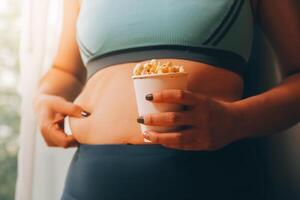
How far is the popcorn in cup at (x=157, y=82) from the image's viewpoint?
55 centimetres

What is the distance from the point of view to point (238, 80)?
0.72 m

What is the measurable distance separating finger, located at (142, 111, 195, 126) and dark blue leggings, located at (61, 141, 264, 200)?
0.10m

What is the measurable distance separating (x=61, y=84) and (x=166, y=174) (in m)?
0.43

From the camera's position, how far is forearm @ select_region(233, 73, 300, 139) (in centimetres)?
63

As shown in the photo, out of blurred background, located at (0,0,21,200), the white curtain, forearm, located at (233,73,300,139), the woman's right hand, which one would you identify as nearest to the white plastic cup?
forearm, located at (233,73,300,139)

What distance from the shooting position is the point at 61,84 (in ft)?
3.11

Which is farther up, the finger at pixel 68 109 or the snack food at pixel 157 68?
the snack food at pixel 157 68

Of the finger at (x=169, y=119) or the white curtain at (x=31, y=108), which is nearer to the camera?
the finger at (x=169, y=119)

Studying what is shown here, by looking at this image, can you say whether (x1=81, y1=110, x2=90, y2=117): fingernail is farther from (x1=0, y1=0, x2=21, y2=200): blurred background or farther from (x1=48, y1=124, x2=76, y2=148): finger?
(x1=0, y1=0, x2=21, y2=200): blurred background

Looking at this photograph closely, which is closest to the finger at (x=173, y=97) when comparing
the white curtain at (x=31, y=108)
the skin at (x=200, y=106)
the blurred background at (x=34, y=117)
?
the skin at (x=200, y=106)

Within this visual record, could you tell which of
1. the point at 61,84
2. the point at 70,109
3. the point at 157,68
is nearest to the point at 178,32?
the point at 157,68

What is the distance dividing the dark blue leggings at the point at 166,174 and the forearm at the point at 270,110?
61mm

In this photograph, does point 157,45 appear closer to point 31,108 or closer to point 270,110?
point 270,110

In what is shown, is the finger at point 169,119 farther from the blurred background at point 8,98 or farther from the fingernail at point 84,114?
the blurred background at point 8,98
